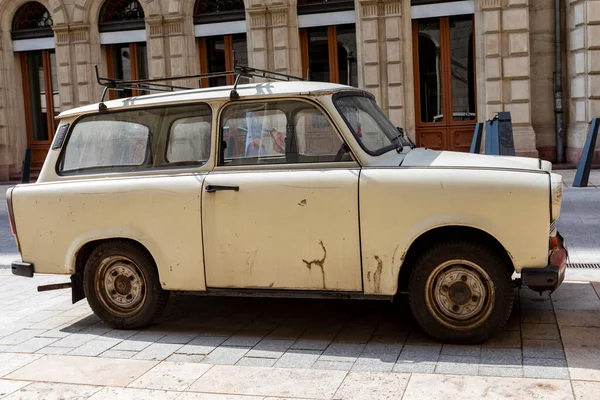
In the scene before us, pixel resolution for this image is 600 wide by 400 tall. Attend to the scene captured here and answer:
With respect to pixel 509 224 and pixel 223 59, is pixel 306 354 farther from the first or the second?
pixel 223 59

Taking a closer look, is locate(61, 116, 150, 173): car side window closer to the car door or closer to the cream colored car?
the cream colored car

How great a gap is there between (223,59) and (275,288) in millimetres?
15958

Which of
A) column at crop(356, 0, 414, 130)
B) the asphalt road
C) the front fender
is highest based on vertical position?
column at crop(356, 0, 414, 130)

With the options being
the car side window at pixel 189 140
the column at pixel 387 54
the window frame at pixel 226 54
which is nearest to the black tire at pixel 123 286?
the car side window at pixel 189 140

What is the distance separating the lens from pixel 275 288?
560 centimetres

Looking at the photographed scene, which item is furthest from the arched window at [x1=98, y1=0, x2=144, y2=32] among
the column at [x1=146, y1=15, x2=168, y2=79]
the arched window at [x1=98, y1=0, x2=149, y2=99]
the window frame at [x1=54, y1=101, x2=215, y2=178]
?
the window frame at [x1=54, y1=101, x2=215, y2=178]

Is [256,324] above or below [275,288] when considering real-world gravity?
below

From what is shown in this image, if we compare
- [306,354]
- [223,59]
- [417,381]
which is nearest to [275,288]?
[306,354]

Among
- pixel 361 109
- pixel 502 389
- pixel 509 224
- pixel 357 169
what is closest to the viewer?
pixel 502 389

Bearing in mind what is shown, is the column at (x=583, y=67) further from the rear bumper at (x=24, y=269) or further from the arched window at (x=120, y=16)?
the rear bumper at (x=24, y=269)

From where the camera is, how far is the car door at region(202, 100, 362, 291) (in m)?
5.39

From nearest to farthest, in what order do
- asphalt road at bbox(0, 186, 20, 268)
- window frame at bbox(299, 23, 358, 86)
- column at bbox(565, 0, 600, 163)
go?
asphalt road at bbox(0, 186, 20, 268) < column at bbox(565, 0, 600, 163) < window frame at bbox(299, 23, 358, 86)

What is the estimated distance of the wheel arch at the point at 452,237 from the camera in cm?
523

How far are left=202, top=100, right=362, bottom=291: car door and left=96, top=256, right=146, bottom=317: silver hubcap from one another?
0.66 meters
